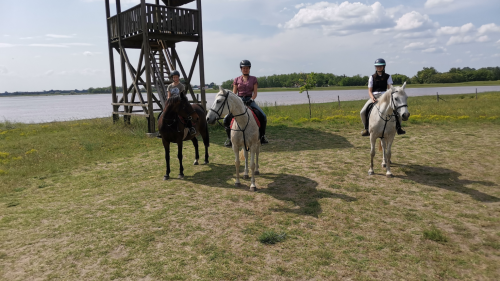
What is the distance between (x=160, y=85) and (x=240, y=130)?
416 inches

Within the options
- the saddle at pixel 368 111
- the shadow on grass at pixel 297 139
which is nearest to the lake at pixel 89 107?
the shadow on grass at pixel 297 139

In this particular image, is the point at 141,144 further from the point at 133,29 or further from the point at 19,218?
the point at 19,218

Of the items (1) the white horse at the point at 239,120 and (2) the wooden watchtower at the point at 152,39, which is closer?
(1) the white horse at the point at 239,120

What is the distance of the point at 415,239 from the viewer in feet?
15.6

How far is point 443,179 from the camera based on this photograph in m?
7.70

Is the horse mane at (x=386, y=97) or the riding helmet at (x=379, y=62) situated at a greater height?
the riding helmet at (x=379, y=62)

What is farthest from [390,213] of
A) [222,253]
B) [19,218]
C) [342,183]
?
[19,218]

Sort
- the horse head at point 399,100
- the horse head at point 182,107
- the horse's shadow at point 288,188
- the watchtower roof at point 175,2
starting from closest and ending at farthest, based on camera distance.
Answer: the horse's shadow at point 288,188 < the horse head at point 399,100 < the horse head at point 182,107 < the watchtower roof at point 175,2

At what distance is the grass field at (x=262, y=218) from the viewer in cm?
413

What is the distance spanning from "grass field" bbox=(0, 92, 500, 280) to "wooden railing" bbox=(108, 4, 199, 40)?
7.34 m

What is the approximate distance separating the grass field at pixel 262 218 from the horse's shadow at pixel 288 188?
0.03 m

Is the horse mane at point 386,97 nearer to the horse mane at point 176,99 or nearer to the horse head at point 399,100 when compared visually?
the horse head at point 399,100

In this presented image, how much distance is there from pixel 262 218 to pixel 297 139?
8455mm

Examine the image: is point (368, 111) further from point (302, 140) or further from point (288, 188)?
point (302, 140)
